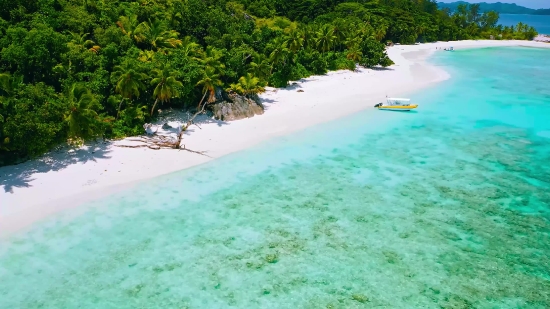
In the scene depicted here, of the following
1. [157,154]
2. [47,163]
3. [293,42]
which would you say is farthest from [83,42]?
[293,42]

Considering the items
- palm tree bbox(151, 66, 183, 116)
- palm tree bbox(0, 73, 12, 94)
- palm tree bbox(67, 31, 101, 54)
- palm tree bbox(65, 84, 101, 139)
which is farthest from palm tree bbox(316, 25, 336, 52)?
palm tree bbox(0, 73, 12, 94)

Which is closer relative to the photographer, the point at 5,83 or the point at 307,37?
the point at 5,83

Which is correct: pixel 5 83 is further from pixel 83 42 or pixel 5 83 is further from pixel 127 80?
pixel 83 42

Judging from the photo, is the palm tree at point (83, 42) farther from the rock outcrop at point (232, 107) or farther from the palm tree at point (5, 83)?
the rock outcrop at point (232, 107)

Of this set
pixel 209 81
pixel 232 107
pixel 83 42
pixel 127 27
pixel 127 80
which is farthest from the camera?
pixel 127 27

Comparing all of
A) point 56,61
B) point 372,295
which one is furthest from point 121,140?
point 372,295

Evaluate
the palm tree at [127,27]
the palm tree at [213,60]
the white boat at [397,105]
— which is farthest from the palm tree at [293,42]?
the palm tree at [127,27]
